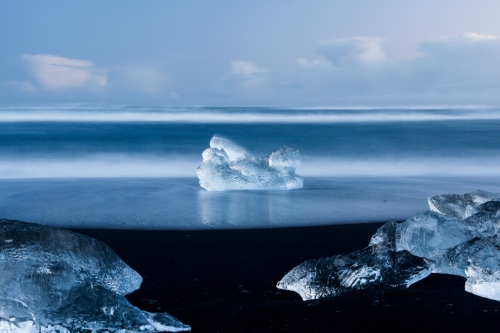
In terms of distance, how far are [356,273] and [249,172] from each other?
3444 mm

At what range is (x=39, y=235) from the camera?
1840mm

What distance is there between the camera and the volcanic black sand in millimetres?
1763

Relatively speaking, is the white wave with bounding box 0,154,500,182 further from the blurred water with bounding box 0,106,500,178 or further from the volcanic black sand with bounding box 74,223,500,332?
the volcanic black sand with bounding box 74,223,500,332

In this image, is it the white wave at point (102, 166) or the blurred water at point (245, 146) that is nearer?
the white wave at point (102, 166)

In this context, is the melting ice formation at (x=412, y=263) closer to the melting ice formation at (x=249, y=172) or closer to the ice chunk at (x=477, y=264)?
the ice chunk at (x=477, y=264)

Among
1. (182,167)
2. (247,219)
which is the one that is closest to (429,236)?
(247,219)

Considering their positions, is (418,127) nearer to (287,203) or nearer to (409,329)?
(287,203)

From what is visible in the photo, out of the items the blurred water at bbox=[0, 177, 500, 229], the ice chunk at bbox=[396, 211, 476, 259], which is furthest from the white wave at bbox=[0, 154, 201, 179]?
the ice chunk at bbox=[396, 211, 476, 259]

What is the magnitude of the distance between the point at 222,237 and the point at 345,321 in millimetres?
1550

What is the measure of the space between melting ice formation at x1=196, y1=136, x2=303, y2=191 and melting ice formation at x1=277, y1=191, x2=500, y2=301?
3.02 meters

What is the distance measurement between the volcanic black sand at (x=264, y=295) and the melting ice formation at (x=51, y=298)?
0.69 ft

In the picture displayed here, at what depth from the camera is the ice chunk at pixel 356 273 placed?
6.86ft

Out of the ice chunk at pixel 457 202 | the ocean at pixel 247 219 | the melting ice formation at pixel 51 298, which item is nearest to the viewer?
the melting ice formation at pixel 51 298

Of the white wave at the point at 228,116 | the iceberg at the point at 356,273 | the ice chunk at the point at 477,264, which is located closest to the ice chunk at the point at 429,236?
the ice chunk at the point at 477,264
